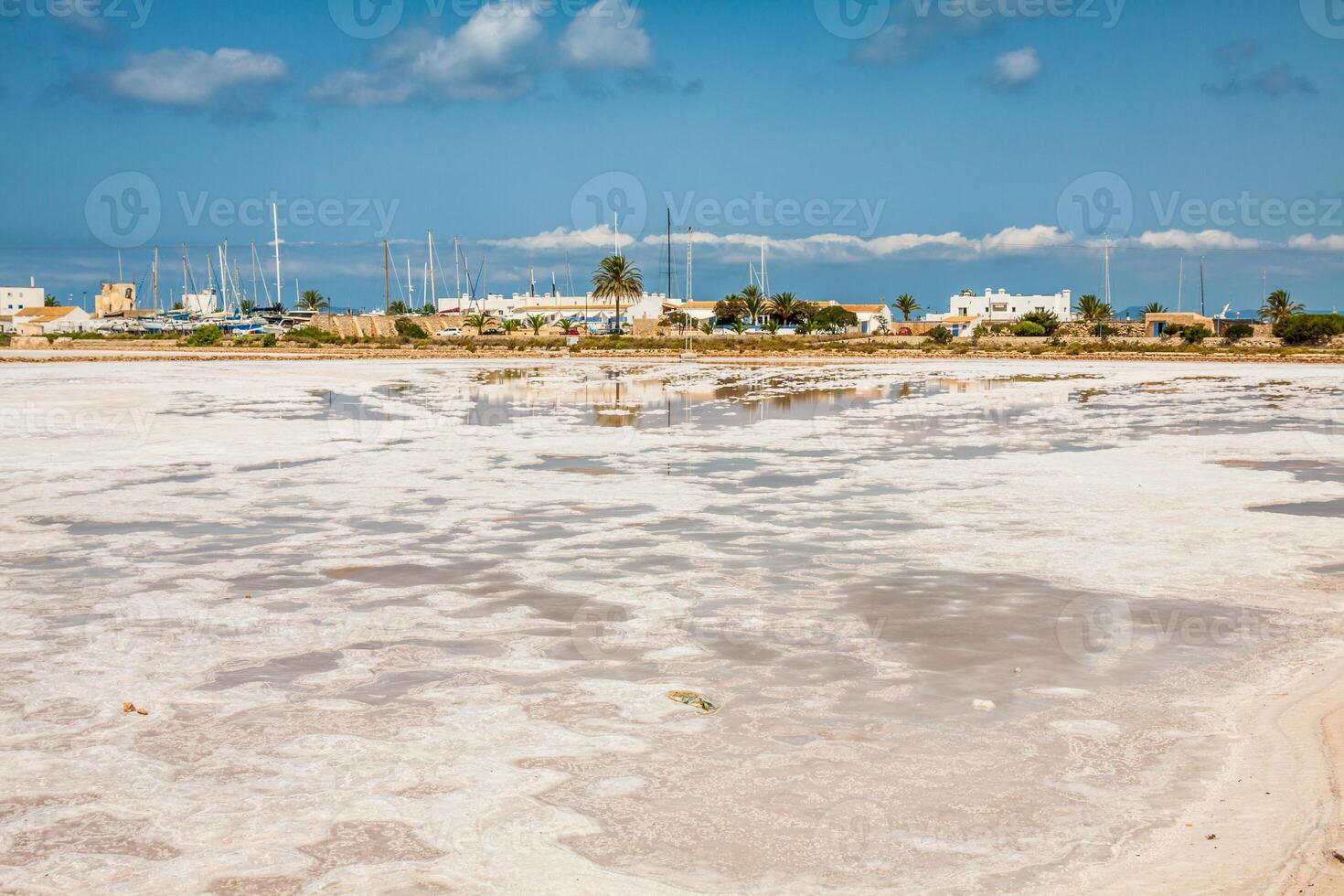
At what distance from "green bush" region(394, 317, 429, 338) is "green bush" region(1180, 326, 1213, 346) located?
6741cm

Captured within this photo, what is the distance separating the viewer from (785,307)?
130 meters

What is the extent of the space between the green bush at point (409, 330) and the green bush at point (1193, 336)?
67.4 metres

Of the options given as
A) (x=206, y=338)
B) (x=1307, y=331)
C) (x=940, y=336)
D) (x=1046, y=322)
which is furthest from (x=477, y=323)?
(x=1307, y=331)

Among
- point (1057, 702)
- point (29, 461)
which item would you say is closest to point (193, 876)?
point (1057, 702)

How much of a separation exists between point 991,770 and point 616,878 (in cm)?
206

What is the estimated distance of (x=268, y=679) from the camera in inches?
280

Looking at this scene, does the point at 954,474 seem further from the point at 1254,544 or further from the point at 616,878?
the point at 616,878

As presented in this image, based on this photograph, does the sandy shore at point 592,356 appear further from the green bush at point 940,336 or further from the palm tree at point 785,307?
the palm tree at point 785,307

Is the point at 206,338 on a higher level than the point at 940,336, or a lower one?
higher

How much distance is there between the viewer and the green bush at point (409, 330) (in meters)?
110

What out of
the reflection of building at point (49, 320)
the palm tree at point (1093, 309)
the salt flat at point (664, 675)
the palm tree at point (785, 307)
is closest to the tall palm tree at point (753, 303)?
the palm tree at point (785, 307)

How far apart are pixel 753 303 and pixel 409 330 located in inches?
1646

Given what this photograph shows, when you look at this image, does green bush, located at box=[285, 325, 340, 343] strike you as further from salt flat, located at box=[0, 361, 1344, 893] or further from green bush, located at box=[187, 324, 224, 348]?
salt flat, located at box=[0, 361, 1344, 893]

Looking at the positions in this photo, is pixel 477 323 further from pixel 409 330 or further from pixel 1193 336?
pixel 1193 336
